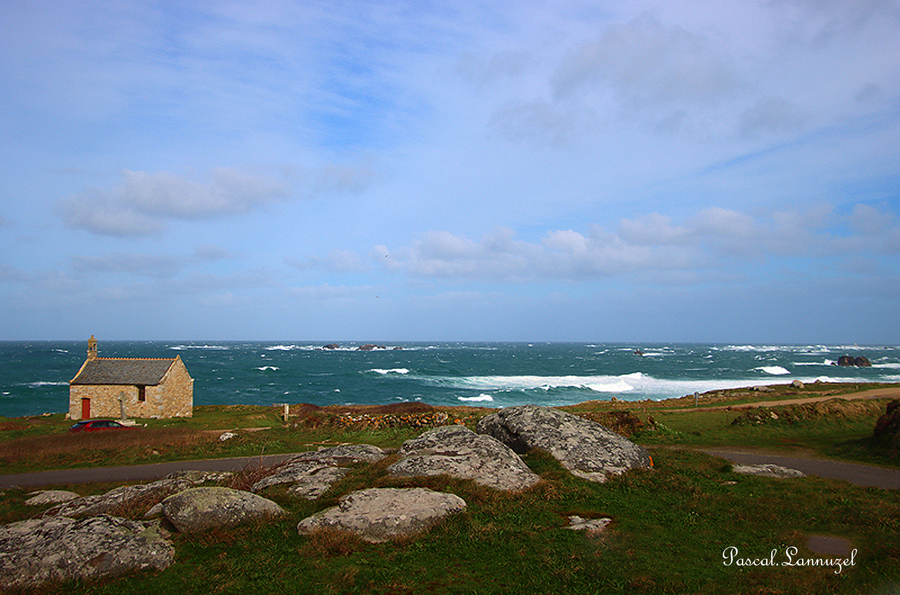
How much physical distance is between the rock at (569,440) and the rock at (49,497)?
1336 centimetres

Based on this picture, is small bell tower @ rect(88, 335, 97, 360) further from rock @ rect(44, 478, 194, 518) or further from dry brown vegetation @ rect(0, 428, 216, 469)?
rock @ rect(44, 478, 194, 518)

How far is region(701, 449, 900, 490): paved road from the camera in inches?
619

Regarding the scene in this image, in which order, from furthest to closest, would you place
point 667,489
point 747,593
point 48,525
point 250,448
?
point 250,448 → point 667,489 → point 48,525 → point 747,593

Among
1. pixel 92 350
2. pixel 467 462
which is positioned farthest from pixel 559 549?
pixel 92 350

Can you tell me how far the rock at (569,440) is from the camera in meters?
14.4

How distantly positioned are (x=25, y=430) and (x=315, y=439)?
21317mm

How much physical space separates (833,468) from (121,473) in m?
27.6

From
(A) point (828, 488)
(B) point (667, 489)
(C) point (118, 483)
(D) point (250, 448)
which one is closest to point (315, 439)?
(D) point (250, 448)

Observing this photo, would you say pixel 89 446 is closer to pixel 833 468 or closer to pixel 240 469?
pixel 240 469

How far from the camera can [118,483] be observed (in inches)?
706

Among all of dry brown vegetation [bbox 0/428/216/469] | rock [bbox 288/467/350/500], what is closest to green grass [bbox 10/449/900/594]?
rock [bbox 288/467/350/500]

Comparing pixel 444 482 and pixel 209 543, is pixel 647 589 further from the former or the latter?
pixel 209 543

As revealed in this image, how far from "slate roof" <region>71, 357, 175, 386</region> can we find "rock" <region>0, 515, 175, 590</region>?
34997 millimetres

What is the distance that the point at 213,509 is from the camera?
9.76 metres
